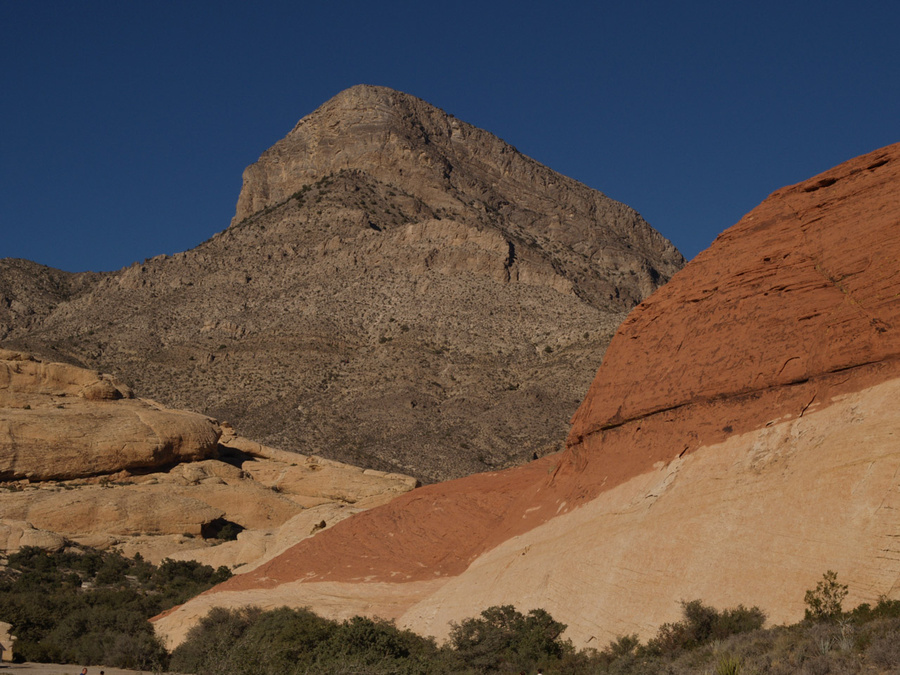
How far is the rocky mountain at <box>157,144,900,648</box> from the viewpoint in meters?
13.7

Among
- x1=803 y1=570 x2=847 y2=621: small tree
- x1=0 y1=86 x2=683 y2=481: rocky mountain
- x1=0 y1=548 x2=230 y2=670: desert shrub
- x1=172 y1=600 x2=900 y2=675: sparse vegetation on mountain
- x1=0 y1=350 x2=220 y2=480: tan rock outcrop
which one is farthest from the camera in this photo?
x1=0 y1=86 x2=683 y2=481: rocky mountain

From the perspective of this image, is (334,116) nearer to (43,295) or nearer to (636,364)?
(43,295)

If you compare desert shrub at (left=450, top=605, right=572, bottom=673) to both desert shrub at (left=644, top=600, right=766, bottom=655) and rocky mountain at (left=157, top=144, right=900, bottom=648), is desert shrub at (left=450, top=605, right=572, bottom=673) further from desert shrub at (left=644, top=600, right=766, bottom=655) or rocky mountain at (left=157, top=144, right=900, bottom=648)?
desert shrub at (left=644, top=600, right=766, bottom=655)

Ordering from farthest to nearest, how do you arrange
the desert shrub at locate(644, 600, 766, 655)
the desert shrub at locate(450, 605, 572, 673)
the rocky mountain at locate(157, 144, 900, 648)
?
the desert shrub at locate(450, 605, 572, 673) < the rocky mountain at locate(157, 144, 900, 648) < the desert shrub at locate(644, 600, 766, 655)

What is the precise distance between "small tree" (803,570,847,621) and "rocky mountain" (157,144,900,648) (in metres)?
0.17

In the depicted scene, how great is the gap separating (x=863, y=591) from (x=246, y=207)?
132345mm

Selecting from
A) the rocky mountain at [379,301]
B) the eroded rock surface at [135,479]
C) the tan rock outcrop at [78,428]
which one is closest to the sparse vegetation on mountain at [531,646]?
the eroded rock surface at [135,479]

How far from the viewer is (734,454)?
52.0 feet

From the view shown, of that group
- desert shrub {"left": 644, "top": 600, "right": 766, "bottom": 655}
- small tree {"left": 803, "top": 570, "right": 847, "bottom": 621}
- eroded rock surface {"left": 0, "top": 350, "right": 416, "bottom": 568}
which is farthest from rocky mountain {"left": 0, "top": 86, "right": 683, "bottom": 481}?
small tree {"left": 803, "top": 570, "right": 847, "bottom": 621}

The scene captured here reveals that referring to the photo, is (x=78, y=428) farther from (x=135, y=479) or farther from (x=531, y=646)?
(x=531, y=646)

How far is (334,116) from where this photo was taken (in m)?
142

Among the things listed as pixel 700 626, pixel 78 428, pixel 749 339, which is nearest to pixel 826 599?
pixel 700 626

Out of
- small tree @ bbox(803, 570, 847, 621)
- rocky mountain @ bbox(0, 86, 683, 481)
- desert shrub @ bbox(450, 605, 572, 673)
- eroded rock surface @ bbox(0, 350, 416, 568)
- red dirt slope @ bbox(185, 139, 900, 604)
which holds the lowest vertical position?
small tree @ bbox(803, 570, 847, 621)

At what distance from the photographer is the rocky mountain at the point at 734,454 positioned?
1373cm
